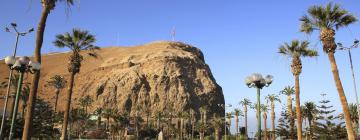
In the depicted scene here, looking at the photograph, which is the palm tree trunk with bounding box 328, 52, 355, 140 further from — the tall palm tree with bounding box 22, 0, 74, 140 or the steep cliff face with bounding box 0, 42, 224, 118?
the steep cliff face with bounding box 0, 42, 224, 118

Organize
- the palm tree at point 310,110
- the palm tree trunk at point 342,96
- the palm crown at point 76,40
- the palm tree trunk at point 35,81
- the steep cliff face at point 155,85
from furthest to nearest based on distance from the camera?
the steep cliff face at point 155,85, the palm tree at point 310,110, the palm crown at point 76,40, the palm tree trunk at point 342,96, the palm tree trunk at point 35,81

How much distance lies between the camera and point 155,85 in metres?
135

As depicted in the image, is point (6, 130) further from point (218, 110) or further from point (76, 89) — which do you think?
point (76, 89)

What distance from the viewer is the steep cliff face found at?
131125 mm

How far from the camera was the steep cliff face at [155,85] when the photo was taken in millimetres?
131125

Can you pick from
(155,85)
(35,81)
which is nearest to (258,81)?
(35,81)

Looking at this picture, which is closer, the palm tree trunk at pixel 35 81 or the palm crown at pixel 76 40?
the palm tree trunk at pixel 35 81

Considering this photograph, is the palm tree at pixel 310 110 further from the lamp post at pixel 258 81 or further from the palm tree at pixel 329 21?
the lamp post at pixel 258 81

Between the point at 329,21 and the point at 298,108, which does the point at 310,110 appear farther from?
the point at 329,21

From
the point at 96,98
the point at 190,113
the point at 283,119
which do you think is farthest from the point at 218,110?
the point at 283,119

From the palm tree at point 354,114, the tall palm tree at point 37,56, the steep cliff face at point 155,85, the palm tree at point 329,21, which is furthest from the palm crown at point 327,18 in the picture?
the steep cliff face at point 155,85

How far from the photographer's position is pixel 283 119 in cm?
8875

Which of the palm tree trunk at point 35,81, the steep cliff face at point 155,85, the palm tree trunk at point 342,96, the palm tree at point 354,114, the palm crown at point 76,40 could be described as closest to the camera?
the palm tree trunk at point 35,81

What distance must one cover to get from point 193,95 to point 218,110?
12.5m
